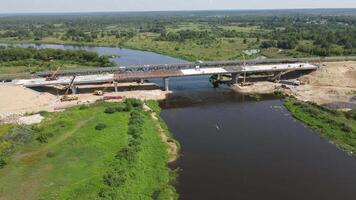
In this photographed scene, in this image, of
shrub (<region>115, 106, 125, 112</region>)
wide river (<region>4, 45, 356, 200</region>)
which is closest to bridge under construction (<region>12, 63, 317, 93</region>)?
wide river (<region>4, 45, 356, 200</region>)

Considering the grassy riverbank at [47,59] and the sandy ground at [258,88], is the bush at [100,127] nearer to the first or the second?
the sandy ground at [258,88]

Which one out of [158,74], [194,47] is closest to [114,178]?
[158,74]

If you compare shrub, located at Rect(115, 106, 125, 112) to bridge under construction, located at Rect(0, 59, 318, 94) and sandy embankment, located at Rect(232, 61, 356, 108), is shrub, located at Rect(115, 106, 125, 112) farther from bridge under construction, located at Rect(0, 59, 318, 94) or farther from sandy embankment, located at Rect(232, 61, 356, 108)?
sandy embankment, located at Rect(232, 61, 356, 108)

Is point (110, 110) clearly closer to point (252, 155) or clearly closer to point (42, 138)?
point (42, 138)

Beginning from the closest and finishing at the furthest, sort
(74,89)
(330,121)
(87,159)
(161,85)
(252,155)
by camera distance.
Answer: (87,159)
(252,155)
(330,121)
(74,89)
(161,85)

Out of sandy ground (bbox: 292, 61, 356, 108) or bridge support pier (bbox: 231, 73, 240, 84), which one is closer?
sandy ground (bbox: 292, 61, 356, 108)

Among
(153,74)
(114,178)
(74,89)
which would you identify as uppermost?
(153,74)

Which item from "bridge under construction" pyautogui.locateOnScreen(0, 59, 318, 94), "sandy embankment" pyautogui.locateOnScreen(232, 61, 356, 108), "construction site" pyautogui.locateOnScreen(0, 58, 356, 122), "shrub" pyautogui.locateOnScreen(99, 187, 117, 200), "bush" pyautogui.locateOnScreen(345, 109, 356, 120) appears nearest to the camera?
"shrub" pyautogui.locateOnScreen(99, 187, 117, 200)

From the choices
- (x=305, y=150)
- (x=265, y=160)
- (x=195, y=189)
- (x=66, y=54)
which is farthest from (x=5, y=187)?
(x=66, y=54)
